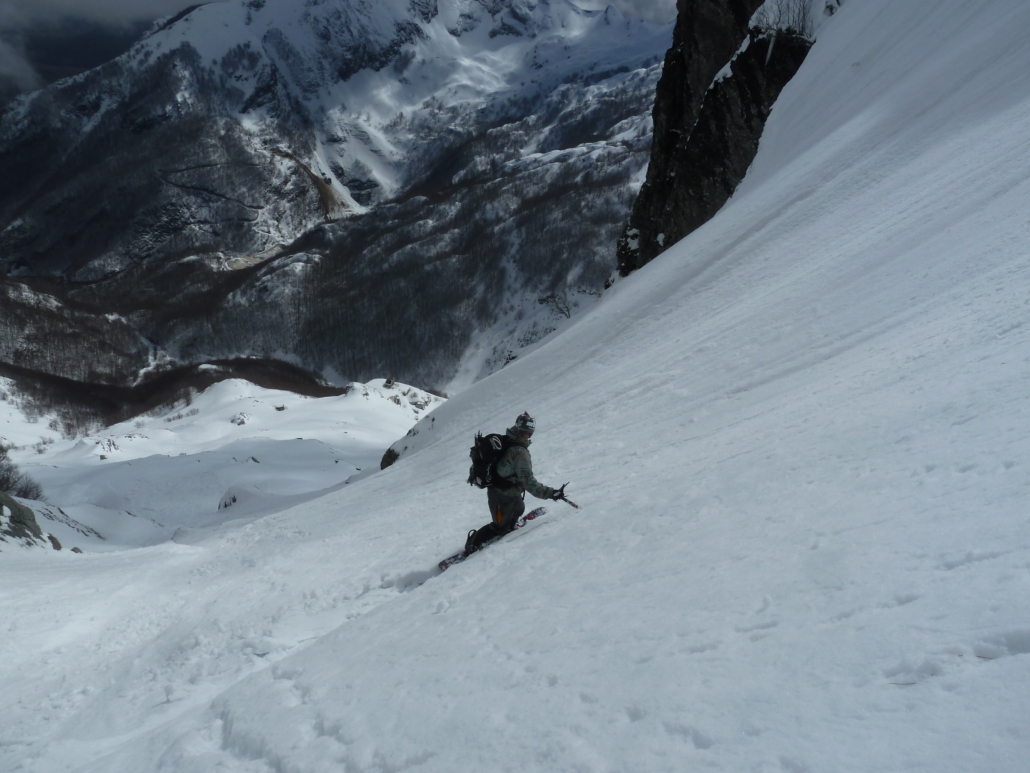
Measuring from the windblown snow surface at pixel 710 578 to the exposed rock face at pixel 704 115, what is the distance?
10.2 meters

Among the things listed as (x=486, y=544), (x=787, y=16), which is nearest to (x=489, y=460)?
(x=486, y=544)

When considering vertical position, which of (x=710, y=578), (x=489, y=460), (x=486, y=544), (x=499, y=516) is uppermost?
(x=489, y=460)

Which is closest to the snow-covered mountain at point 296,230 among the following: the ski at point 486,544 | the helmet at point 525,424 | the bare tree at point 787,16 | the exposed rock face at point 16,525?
the bare tree at point 787,16

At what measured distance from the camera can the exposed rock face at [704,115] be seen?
77.4 ft

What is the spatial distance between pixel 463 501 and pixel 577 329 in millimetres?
9580

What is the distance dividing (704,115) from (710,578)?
25.3 metres

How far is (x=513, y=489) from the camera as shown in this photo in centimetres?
720

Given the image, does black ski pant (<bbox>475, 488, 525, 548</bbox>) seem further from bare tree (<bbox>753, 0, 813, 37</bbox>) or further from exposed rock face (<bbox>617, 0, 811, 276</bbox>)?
bare tree (<bbox>753, 0, 813, 37</bbox>)

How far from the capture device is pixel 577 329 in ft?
62.6

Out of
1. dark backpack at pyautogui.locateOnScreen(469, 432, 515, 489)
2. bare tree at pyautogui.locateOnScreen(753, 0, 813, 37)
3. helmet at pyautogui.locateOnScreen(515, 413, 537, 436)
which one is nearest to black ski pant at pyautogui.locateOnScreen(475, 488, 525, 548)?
dark backpack at pyautogui.locateOnScreen(469, 432, 515, 489)

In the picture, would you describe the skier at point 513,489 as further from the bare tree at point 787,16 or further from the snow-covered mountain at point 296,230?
the snow-covered mountain at point 296,230

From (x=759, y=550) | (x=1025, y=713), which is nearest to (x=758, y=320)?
(x=759, y=550)

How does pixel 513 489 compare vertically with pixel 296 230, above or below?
below

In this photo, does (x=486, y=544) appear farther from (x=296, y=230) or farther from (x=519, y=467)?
(x=296, y=230)
